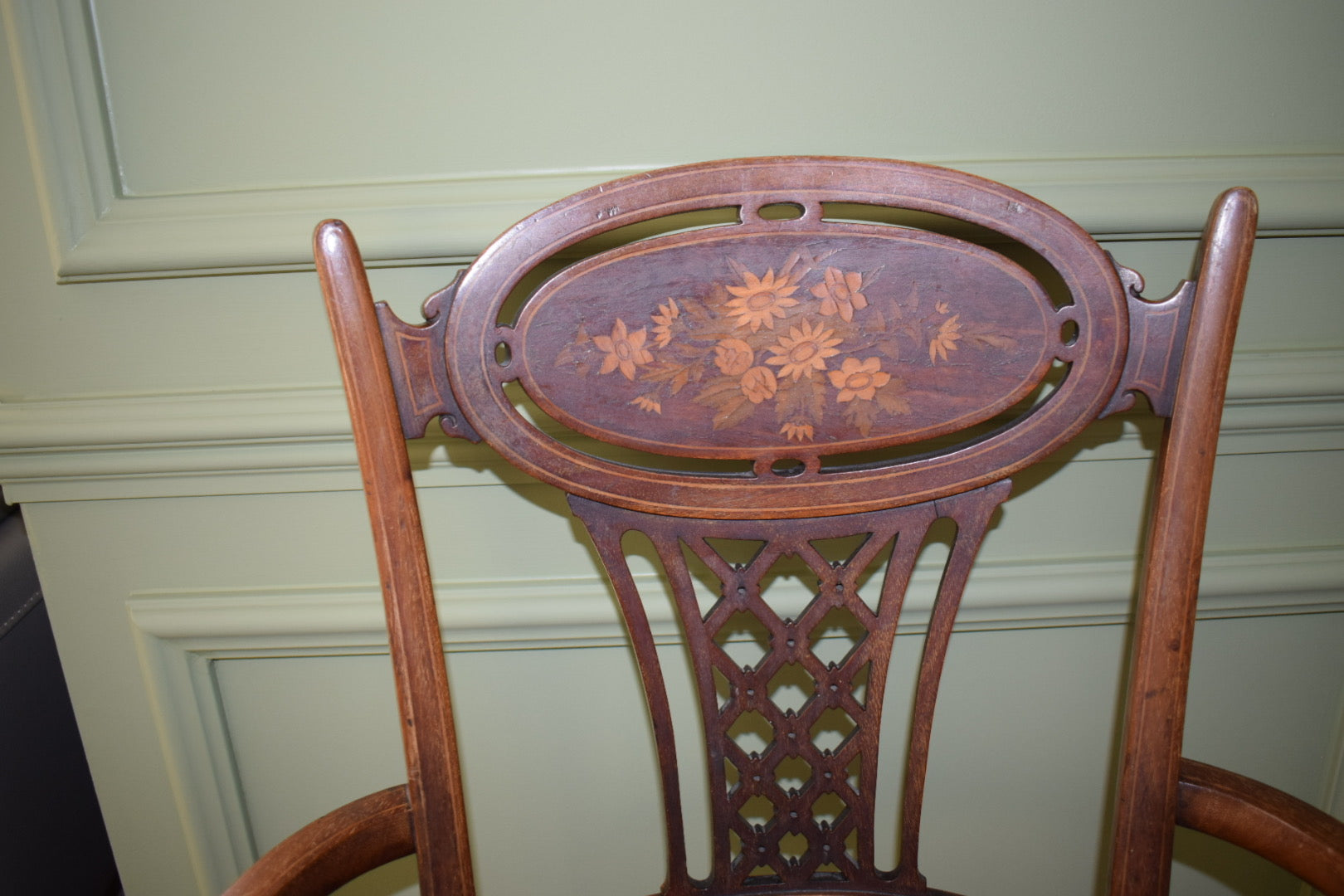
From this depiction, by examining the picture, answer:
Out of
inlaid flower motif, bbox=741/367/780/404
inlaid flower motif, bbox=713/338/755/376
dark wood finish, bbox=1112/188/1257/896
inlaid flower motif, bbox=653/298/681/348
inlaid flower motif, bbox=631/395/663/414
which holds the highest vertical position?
inlaid flower motif, bbox=653/298/681/348

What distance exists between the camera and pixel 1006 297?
16.8 inches

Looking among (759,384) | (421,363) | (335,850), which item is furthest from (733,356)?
(335,850)

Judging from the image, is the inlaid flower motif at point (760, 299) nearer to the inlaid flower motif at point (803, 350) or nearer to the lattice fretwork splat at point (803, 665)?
the inlaid flower motif at point (803, 350)

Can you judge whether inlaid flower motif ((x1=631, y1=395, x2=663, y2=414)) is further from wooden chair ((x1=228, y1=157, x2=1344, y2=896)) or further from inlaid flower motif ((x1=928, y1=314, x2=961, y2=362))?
inlaid flower motif ((x1=928, y1=314, x2=961, y2=362))

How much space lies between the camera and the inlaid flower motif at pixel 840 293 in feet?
1.38

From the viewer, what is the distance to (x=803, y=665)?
0.49 m

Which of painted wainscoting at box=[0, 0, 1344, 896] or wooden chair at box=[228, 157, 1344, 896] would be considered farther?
painted wainscoting at box=[0, 0, 1344, 896]

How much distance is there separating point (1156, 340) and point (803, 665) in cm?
25

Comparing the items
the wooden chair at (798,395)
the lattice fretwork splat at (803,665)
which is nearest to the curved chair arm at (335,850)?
the wooden chair at (798,395)

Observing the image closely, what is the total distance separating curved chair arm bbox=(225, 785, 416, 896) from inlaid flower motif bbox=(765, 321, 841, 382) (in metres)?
0.30

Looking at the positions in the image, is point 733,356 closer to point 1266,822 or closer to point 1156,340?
point 1156,340

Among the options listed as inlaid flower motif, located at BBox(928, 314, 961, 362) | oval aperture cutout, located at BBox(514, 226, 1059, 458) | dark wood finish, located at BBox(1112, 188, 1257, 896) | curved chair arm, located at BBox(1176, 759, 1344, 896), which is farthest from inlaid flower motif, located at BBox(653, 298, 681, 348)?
curved chair arm, located at BBox(1176, 759, 1344, 896)

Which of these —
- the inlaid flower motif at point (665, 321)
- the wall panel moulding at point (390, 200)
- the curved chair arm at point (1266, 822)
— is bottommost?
the curved chair arm at point (1266, 822)

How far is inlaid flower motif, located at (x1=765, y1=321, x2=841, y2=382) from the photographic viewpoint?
43cm
